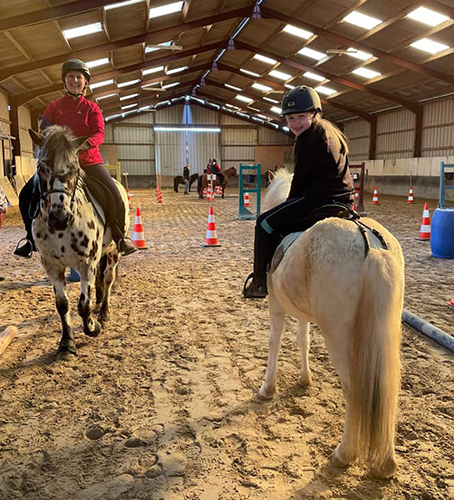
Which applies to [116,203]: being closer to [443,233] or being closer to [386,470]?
[386,470]

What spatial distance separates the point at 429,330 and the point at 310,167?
7.75 feet

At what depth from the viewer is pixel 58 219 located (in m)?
3.25

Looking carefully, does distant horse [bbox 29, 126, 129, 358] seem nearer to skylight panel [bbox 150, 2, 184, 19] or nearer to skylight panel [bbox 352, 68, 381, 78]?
skylight panel [bbox 150, 2, 184, 19]

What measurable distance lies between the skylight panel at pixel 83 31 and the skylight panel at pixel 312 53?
965 cm

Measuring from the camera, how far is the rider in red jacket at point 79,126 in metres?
3.77

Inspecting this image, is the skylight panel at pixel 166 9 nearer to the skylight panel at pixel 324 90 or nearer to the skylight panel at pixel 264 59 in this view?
the skylight panel at pixel 264 59

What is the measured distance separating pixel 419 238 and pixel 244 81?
2216cm

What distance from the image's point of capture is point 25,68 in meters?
14.8

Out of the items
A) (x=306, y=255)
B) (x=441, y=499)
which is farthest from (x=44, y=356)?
(x=441, y=499)

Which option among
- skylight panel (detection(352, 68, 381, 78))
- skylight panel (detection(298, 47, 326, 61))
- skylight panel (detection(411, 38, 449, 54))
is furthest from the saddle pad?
skylight panel (detection(352, 68, 381, 78))

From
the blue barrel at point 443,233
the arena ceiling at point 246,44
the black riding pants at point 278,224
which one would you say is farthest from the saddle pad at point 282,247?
the arena ceiling at point 246,44

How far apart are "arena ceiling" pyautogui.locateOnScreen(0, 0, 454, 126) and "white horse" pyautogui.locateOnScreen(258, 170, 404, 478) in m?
11.5

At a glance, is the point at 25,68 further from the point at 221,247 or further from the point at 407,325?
the point at 407,325

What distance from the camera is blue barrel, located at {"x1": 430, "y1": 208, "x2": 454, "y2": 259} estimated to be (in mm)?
7141
